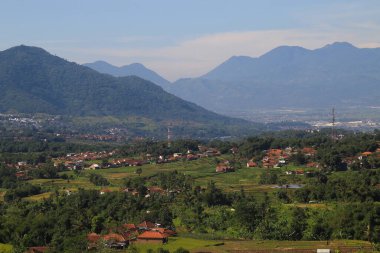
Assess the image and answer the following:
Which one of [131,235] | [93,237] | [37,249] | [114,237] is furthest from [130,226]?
[37,249]

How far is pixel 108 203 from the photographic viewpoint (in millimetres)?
46438

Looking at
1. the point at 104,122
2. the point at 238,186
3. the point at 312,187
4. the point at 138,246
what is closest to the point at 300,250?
the point at 138,246

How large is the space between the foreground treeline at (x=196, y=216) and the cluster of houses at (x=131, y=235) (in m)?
0.85

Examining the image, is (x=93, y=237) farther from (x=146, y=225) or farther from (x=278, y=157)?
(x=278, y=157)

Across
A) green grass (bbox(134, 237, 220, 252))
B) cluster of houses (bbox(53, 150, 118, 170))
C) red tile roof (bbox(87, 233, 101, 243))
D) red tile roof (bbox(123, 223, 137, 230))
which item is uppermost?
red tile roof (bbox(87, 233, 101, 243))

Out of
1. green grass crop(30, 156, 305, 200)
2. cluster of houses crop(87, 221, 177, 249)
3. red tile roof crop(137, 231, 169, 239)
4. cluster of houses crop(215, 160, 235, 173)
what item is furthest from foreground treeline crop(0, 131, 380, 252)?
A: cluster of houses crop(215, 160, 235, 173)

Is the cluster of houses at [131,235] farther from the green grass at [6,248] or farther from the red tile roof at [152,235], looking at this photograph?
the green grass at [6,248]

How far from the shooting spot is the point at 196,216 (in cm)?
4425

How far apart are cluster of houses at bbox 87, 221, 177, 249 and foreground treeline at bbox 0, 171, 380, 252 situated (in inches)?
33.5

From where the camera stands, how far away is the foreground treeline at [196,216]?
125 ft

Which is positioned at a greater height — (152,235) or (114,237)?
(114,237)

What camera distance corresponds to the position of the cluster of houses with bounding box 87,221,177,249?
36438 millimetres

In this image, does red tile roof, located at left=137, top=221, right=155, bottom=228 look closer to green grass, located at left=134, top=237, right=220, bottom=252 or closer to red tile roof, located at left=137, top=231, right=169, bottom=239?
red tile roof, located at left=137, top=231, right=169, bottom=239

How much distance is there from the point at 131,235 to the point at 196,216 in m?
6.41
